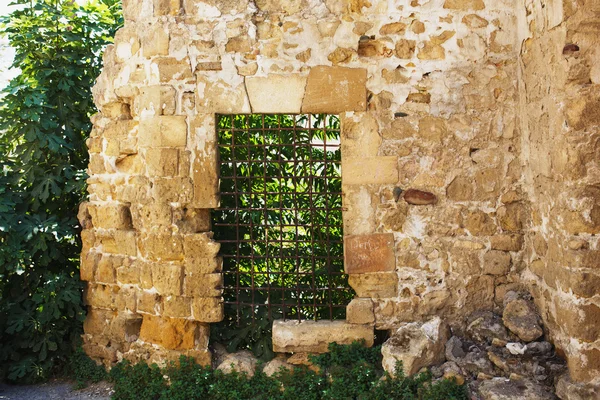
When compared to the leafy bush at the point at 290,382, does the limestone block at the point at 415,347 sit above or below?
above

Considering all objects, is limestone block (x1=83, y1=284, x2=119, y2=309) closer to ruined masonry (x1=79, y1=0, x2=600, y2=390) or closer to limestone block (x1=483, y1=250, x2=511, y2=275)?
ruined masonry (x1=79, y1=0, x2=600, y2=390)

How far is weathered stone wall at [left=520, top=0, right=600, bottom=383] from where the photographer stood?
3938mm

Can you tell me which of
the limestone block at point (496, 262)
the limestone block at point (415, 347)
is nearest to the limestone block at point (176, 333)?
the limestone block at point (415, 347)

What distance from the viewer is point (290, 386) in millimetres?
4840

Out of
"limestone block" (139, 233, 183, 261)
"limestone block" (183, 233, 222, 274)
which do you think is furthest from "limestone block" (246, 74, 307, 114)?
"limestone block" (139, 233, 183, 261)

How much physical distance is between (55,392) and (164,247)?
4.94 feet

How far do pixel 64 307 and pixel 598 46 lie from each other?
4.46 meters

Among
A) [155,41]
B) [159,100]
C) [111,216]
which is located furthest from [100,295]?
[155,41]

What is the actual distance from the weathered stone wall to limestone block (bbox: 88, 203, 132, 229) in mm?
3150

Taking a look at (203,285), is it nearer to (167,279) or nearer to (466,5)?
(167,279)

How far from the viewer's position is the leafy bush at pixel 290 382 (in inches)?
178

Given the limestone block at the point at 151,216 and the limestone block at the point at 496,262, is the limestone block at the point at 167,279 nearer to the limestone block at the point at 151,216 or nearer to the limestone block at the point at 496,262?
the limestone block at the point at 151,216

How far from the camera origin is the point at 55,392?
534cm

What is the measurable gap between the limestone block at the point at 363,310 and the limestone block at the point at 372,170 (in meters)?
0.87
